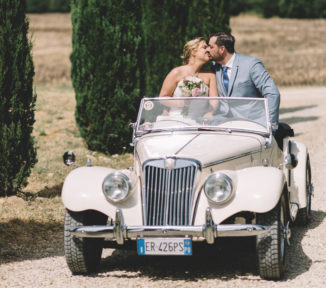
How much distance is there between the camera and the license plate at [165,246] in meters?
5.57

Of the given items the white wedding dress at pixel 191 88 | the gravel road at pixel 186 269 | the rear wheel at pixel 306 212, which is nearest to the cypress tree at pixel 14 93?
the gravel road at pixel 186 269

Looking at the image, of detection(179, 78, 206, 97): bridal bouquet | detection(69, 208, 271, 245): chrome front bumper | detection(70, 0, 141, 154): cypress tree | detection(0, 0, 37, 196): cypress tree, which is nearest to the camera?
detection(69, 208, 271, 245): chrome front bumper

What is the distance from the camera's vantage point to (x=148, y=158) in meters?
6.09

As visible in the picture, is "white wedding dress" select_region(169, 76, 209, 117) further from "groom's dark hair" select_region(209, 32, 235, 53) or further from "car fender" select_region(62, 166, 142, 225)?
"car fender" select_region(62, 166, 142, 225)

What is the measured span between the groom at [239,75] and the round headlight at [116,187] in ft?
6.54

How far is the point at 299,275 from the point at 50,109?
1304 centimetres

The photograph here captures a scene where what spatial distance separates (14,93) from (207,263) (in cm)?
404

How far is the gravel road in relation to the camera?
593cm

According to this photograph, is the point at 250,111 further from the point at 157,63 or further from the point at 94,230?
the point at 157,63

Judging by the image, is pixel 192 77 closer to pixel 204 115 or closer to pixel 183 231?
pixel 204 115

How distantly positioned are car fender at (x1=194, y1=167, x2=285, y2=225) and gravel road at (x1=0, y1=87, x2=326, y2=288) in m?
0.32

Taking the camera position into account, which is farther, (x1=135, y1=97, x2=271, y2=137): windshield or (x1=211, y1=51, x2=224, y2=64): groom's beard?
(x1=211, y1=51, x2=224, y2=64): groom's beard

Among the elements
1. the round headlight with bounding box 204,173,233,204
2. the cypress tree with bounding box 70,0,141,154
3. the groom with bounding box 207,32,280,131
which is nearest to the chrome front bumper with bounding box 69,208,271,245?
the round headlight with bounding box 204,173,233,204

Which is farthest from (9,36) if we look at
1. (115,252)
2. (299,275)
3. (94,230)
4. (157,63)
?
(157,63)
